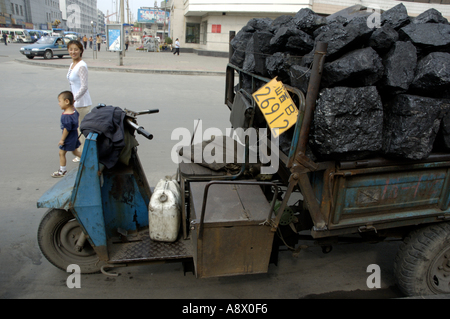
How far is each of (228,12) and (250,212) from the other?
1093 inches

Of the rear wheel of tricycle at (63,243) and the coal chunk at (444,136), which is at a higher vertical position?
the coal chunk at (444,136)

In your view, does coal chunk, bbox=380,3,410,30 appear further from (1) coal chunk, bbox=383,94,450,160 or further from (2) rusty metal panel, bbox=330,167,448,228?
(2) rusty metal panel, bbox=330,167,448,228

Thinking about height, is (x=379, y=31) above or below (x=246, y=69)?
above

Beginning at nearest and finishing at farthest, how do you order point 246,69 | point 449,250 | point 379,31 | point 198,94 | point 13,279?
1. point 379,31
2. point 449,250
3. point 13,279
4. point 246,69
5. point 198,94

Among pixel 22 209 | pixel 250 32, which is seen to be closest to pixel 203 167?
pixel 250 32

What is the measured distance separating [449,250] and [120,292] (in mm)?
2747

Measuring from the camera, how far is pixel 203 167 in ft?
9.70

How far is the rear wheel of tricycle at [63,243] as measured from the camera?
8.88 ft

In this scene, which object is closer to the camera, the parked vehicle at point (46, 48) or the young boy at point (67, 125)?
the young boy at point (67, 125)

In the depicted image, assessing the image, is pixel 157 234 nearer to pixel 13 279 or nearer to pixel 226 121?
pixel 13 279

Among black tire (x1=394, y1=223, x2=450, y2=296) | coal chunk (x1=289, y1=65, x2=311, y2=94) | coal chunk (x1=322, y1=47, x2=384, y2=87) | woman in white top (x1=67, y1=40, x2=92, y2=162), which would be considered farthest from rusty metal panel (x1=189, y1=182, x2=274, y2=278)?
woman in white top (x1=67, y1=40, x2=92, y2=162)

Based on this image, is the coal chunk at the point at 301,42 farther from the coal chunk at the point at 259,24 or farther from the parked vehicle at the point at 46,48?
the parked vehicle at the point at 46,48

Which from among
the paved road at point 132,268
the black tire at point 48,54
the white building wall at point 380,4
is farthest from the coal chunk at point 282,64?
the white building wall at point 380,4

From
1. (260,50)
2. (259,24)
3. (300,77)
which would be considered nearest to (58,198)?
(300,77)
